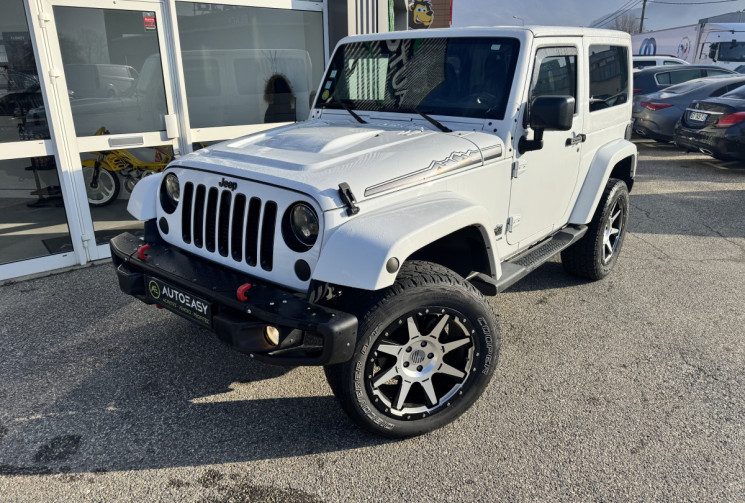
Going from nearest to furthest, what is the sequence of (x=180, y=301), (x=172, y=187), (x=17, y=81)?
(x=180, y=301) → (x=172, y=187) → (x=17, y=81)

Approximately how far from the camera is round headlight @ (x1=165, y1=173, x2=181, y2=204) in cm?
320

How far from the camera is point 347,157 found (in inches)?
112

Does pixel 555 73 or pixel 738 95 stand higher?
pixel 555 73

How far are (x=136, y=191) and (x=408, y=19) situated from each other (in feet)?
43.3

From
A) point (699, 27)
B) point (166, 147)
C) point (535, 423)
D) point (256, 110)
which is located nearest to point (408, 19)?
point (256, 110)

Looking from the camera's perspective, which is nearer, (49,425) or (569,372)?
(49,425)

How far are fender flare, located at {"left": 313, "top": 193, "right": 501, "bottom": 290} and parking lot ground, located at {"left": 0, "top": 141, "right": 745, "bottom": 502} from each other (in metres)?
0.99

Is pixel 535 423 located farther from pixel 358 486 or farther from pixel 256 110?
pixel 256 110

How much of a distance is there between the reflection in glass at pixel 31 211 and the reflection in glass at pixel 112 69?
0.56 metres

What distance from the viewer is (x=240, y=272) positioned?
281 centimetres

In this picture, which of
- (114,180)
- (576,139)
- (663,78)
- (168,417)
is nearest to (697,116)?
(663,78)

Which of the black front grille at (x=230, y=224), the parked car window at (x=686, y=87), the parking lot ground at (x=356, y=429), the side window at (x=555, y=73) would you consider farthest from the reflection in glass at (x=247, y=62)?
the parked car window at (x=686, y=87)

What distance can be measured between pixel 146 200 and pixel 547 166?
2.57 metres

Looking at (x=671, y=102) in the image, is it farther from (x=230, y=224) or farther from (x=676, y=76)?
(x=230, y=224)
